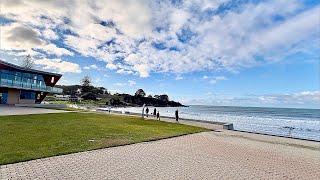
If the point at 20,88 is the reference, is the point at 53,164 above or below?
below

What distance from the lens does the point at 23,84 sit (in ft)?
159

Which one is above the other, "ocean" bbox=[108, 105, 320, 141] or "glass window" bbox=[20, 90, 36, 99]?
"glass window" bbox=[20, 90, 36, 99]

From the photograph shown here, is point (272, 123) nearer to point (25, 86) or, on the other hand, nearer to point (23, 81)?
point (25, 86)

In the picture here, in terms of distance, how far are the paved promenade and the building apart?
132 ft

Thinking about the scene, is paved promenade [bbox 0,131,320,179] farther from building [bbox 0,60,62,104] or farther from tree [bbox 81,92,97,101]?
tree [bbox 81,92,97,101]

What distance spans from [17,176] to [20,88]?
44.6 metres

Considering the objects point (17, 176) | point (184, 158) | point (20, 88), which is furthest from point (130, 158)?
point (20, 88)

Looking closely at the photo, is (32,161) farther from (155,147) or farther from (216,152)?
(216,152)

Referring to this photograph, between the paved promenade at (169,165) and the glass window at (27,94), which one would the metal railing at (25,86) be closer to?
the glass window at (27,94)

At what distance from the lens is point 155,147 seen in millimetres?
13281

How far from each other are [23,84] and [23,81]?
64 cm

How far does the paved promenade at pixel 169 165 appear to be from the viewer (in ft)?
27.0

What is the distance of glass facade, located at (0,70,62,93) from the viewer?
1791 inches

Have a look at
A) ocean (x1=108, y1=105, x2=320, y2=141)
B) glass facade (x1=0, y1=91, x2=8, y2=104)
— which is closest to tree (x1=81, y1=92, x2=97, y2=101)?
ocean (x1=108, y1=105, x2=320, y2=141)
